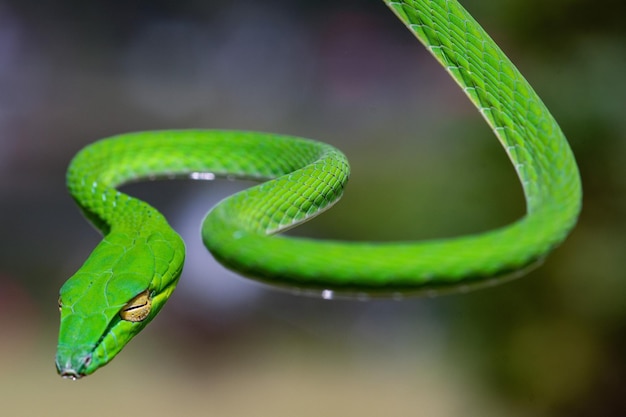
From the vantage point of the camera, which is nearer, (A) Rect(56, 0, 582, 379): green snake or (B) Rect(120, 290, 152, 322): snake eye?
(A) Rect(56, 0, 582, 379): green snake

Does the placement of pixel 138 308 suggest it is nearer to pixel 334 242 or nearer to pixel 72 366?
pixel 72 366

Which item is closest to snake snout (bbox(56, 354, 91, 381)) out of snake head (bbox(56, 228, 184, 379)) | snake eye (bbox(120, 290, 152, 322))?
snake head (bbox(56, 228, 184, 379))

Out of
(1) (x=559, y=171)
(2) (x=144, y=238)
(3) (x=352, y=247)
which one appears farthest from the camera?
(2) (x=144, y=238)

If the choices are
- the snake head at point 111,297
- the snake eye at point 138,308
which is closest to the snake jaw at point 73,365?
the snake head at point 111,297

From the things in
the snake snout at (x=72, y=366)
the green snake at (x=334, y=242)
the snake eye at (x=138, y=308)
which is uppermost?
the green snake at (x=334, y=242)

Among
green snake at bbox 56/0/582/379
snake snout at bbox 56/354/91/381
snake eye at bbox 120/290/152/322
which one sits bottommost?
snake snout at bbox 56/354/91/381

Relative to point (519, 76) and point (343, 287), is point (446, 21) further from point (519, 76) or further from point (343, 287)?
point (343, 287)

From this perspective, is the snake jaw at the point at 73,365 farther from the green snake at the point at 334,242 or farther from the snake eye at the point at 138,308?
the snake eye at the point at 138,308

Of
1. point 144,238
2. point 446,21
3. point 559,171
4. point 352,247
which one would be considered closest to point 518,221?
point 559,171

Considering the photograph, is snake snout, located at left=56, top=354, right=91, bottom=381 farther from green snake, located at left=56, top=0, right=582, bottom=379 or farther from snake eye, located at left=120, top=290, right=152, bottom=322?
snake eye, located at left=120, top=290, right=152, bottom=322
